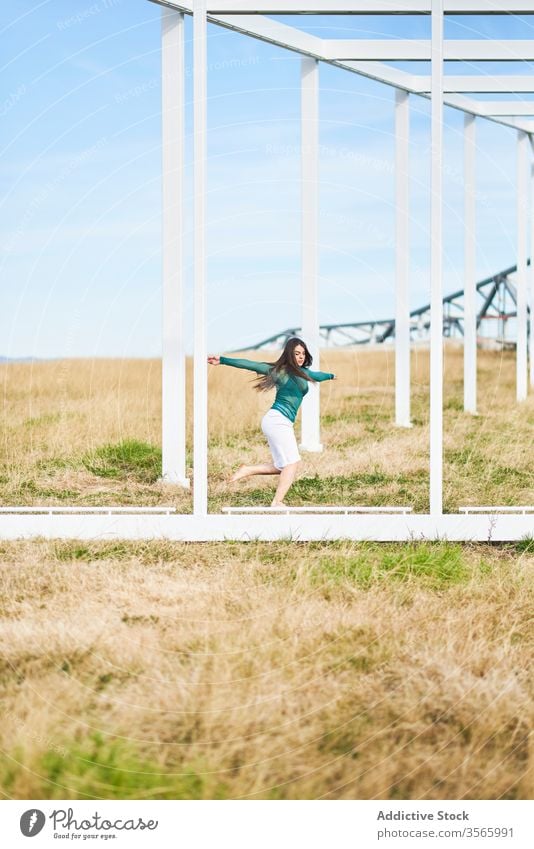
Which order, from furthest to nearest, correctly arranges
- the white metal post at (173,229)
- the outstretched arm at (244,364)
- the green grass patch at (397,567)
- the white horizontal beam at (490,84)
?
1. the white horizontal beam at (490,84)
2. the white metal post at (173,229)
3. the outstretched arm at (244,364)
4. the green grass patch at (397,567)

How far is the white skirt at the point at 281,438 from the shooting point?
643cm

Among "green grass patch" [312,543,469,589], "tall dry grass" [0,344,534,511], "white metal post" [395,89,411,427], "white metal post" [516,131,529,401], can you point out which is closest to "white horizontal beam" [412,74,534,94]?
"white metal post" [395,89,411,427]

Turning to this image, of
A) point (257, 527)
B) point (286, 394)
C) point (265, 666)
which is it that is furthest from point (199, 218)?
point (265, 666)

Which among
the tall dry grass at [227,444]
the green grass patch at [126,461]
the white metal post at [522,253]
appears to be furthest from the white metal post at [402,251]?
the green grass patch at [126,461]

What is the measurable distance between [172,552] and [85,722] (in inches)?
83.0

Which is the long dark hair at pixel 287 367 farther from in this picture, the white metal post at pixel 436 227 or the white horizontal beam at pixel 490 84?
the white horizontal beam at pixel 490 84

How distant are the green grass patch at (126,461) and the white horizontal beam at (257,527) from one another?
81.1 inches

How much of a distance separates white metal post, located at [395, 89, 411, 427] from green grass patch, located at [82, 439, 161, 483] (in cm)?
362

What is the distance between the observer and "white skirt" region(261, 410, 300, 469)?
6434 mm

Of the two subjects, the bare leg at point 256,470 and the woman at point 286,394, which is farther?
the bare leg at point 256,470

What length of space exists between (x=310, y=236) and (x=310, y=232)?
0.12 feet

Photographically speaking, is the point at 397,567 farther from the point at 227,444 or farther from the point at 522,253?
the point at 522,253

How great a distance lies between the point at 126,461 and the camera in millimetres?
8484

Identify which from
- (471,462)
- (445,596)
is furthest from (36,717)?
(471,462)
